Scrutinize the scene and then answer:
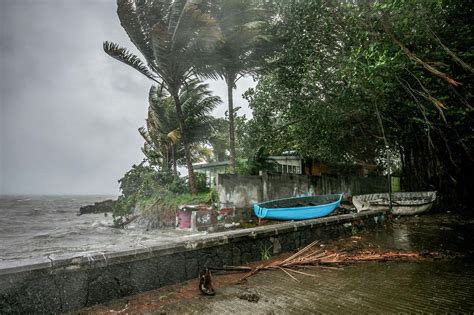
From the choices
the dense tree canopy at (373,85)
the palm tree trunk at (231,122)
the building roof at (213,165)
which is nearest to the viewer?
the dense tree canopy at (373,85)

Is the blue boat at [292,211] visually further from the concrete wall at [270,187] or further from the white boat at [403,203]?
the white boat at [403,203]

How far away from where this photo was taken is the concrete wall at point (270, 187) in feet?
36.1

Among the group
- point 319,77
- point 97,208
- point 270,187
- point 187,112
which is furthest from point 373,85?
point 97,208

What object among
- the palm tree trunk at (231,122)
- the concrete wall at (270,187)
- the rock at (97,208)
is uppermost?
the palm tree trunk at (231,122)

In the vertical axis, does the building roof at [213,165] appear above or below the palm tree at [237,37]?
below

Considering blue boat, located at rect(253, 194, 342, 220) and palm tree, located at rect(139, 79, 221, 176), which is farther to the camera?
palm tree, located at rect(139, 79, 221, 176)

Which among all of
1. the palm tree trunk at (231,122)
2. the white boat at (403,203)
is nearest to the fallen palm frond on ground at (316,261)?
the white boat at (403,203)

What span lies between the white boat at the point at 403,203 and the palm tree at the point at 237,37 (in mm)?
6189

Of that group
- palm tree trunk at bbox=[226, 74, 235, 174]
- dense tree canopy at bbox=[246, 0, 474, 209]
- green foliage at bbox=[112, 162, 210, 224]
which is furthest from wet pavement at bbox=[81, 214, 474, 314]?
palm tree trunk at bbox=[226, 74, 235, 174]

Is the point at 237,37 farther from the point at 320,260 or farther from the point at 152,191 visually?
the point at 320,260

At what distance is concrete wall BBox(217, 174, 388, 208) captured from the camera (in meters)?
11.0

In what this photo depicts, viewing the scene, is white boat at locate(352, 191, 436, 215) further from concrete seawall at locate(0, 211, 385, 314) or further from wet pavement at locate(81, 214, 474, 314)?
concrete seawall at locate(0, 211, 385, 314)

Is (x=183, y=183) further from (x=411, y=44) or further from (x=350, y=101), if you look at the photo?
(x=411, y=44)

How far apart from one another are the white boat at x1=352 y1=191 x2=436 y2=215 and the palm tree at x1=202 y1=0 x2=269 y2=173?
244 inches
